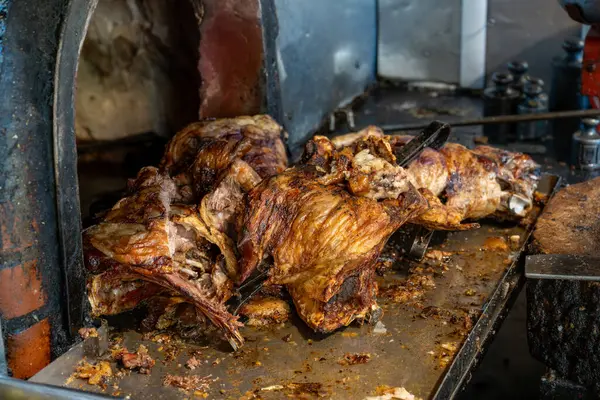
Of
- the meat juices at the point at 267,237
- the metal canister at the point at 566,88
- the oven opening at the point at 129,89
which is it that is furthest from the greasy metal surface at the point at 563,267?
the metal canister at the point at 566,88

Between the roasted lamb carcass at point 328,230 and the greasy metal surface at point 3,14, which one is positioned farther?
the roasted lamb carcass at point 328,230

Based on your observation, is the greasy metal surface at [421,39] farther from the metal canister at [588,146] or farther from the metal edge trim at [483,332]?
the metal edge trim at [483,332]

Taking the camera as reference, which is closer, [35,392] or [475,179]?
[35,392]

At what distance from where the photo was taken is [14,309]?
9.43ft

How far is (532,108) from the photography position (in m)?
6.36

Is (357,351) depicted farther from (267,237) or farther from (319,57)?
(319,57)

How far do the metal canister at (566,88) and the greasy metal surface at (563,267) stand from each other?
308 cm

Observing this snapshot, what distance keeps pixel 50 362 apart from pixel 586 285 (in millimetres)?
2255

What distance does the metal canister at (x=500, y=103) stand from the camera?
6516 millimetres

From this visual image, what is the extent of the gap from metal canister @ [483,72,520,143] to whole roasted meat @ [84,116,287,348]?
3.21 meters

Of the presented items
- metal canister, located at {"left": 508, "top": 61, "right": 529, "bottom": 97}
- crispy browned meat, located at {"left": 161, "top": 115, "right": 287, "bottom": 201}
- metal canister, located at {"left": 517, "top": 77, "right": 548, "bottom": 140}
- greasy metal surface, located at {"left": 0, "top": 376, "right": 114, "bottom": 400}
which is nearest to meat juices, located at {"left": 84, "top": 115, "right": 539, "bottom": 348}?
crispy browned meat, located at {"left": 161, "top": 115, "right": 287, "bottom": 201}

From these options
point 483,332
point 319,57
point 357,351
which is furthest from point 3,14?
point 319,57

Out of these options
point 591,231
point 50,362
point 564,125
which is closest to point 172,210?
point 50,362

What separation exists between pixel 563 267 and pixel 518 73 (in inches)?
153
